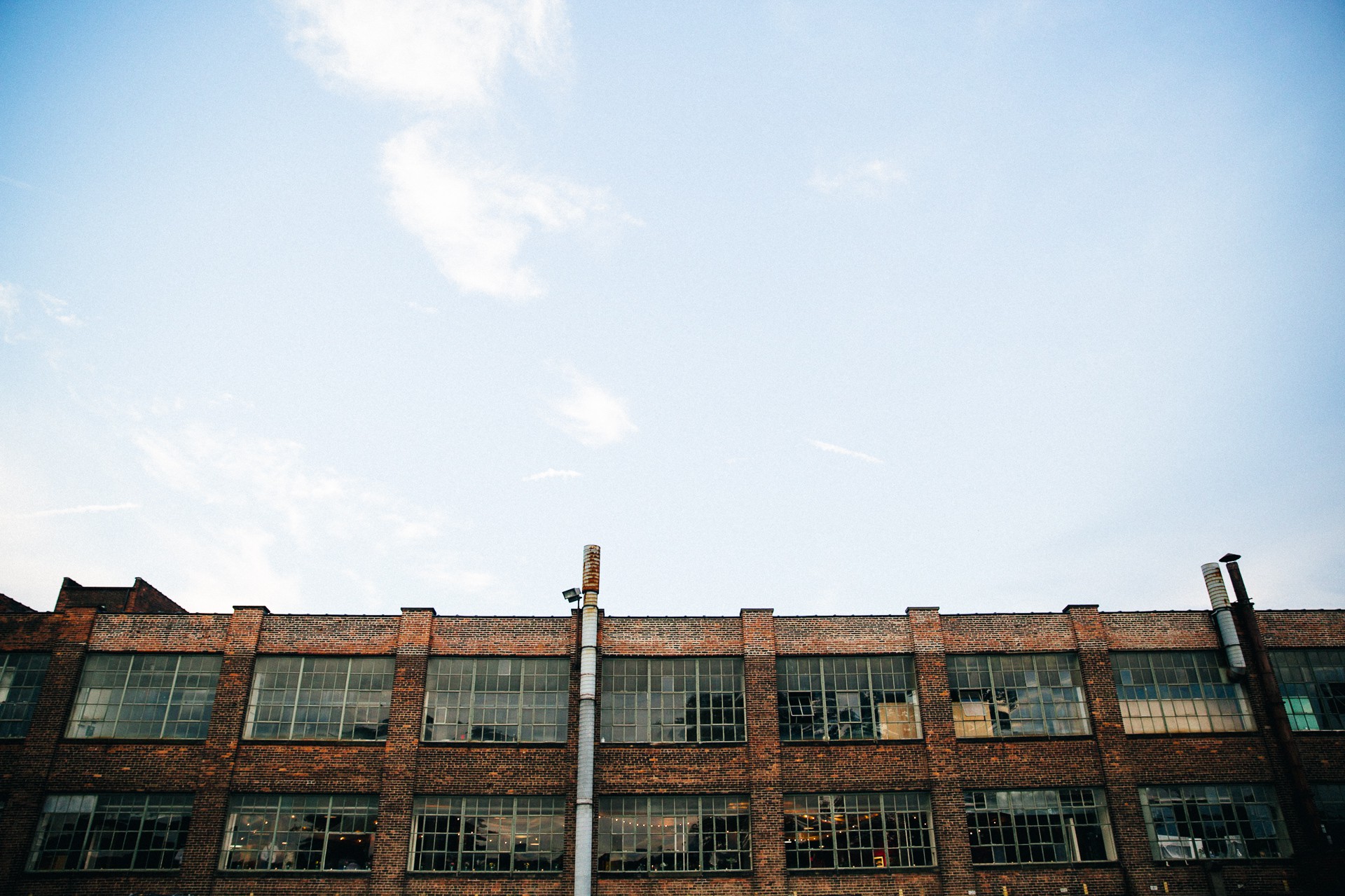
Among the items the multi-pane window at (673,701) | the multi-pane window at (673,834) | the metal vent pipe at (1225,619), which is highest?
the metal vent pipe at (1225,619)

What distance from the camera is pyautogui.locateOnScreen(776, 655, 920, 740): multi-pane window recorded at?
22.7 meters

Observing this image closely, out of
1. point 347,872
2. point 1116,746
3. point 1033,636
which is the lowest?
point 347,872

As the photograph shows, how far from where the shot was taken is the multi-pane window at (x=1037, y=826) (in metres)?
21.6

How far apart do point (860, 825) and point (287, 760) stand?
16.1 m

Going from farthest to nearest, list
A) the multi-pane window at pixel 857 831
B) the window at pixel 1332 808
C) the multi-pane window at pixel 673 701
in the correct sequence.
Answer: the multi-pane window at pixel 673 701
the window at pixel 1332 808
the multi-pane window at pixel 857 831

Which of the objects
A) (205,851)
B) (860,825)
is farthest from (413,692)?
(860,825)

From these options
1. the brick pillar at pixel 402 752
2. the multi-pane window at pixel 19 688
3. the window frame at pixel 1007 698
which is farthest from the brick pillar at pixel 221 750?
the window frame at pixel 1007 698

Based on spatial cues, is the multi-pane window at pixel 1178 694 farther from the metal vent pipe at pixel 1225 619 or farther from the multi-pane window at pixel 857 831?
the multi-pane window at pixel 857 831

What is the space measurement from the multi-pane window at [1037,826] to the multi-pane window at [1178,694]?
2718mm

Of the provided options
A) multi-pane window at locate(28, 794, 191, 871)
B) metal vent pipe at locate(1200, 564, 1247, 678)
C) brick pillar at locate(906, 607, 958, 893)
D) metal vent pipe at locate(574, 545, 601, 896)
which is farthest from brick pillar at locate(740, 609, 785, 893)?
multi-pane window at locate(28, 794, 191, 871)

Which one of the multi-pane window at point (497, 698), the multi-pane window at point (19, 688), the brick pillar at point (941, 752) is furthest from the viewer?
the multi-pane window at point (497, 698)

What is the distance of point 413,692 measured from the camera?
22531 millimetres

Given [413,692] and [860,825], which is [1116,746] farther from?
[413,692]

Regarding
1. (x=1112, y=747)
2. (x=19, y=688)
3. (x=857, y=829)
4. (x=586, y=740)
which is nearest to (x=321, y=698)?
(x=586, y=740)
